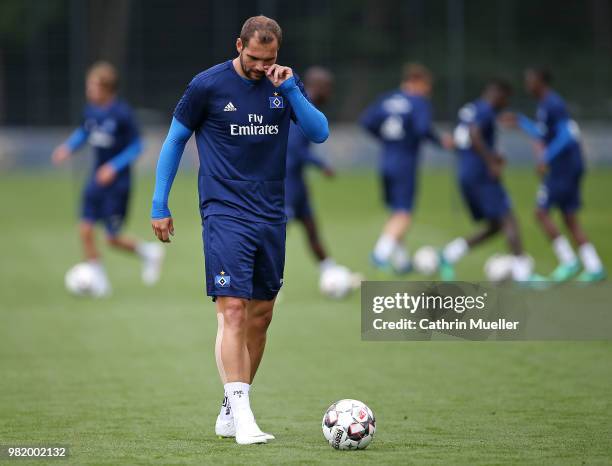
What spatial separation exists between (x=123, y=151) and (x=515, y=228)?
458 centimetres

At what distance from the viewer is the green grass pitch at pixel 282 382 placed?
6.92 metres

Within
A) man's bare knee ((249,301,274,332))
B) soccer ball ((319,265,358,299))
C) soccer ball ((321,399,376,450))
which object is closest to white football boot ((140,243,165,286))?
soccer ball ((319,265,358,299))

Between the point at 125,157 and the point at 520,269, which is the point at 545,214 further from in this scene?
the point at 125,157

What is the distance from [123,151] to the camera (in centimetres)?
1493

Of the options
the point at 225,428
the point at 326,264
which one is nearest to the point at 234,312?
the point at 225,428

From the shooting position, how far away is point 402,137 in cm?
1612

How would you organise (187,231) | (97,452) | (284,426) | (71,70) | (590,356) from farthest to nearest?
(71,70) < (187,231) < (590,356) < (284,426) < (97,452)

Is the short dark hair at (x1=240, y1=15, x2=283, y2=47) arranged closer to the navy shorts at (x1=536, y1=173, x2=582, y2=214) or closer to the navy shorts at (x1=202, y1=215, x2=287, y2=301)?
the navy shorts at (x1=202, y1=215, x2=287, y2=301)

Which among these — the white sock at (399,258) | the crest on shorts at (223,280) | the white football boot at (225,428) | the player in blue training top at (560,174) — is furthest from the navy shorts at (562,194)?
the crest on shorts at (223,280)

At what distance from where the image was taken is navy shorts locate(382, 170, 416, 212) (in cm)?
1602

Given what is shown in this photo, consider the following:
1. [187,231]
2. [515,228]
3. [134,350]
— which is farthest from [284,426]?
[187,231]

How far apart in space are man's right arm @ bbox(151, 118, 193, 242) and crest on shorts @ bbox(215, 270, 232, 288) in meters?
0.39

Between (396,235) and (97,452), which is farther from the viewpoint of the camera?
(396,235)

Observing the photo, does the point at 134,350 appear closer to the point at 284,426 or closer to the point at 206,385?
the point at 206,385
